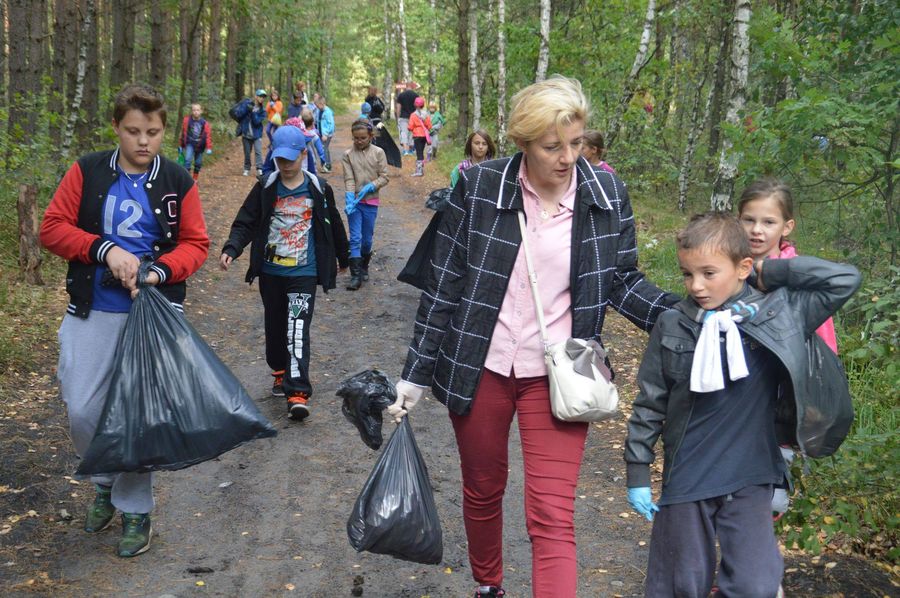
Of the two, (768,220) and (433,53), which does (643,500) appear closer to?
(768,220)

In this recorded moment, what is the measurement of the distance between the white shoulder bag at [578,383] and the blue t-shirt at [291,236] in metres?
3.65

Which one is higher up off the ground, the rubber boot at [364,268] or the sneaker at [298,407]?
the rubber boot at [364,268]

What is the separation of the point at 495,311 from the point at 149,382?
1.62 meters

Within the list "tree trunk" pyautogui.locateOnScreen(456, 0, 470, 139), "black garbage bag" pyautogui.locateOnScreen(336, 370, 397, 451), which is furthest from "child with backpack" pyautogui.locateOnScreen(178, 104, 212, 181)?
"black garbage bag" pyautogui.locateOnScreen(336, 370, 397, 451)

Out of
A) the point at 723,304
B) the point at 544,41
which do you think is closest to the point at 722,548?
the point at 723,304

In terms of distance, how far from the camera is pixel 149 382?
385 centimetres

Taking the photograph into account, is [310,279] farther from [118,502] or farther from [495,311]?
[495,311]

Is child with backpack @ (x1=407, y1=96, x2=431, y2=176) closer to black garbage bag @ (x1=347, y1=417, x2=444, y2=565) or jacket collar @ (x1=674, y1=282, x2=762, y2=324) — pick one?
black garbage bag @ (x1=347, y1=417, x2=444, y2=565)

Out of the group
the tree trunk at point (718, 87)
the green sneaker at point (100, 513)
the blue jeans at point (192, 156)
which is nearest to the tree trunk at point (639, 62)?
the tree trunk at point (718, 87)

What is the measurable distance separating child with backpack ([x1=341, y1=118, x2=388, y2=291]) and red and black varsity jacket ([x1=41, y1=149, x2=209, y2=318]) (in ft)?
20.4

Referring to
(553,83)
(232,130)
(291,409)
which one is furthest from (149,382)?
(232,130)

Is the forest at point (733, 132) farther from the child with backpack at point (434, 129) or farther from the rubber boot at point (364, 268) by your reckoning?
the rubber boot at point (364, 268)

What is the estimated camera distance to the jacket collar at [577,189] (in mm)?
3305

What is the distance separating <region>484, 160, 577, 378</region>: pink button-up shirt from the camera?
3307 millimetres
